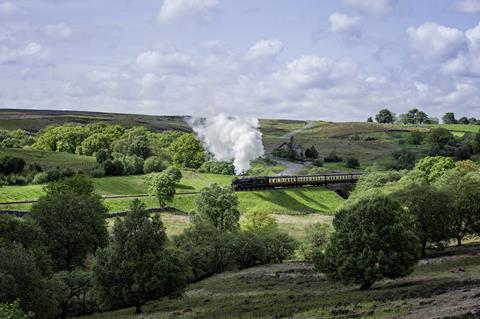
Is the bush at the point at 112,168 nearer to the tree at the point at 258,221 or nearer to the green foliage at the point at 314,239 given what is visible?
the tree at the point at 258,221

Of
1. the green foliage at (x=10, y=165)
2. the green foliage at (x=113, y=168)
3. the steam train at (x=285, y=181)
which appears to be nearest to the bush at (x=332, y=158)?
the steam train at (x=285, y=181)

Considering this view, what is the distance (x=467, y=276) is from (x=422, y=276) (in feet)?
15.9

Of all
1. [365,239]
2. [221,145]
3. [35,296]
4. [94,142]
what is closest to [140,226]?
[35,296]

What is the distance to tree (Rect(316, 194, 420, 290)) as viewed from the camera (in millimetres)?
42844

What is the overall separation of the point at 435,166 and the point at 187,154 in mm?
61185

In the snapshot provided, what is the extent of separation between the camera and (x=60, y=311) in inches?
2116

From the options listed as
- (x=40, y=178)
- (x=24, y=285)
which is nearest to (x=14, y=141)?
(x=40, y=178)

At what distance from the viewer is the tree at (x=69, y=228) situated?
213 ft

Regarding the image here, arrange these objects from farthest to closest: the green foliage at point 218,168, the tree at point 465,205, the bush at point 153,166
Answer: the green foliage at point 218,168
the bush at point 153,166
the tree at point 465,205

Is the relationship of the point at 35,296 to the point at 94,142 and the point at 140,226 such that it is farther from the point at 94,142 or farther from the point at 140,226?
the point at 94,142

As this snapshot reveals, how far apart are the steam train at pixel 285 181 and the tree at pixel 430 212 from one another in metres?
54.4

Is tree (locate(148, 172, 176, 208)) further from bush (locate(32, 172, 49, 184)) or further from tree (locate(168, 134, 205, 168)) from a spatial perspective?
tree (locate(168, 134, 205, 168))

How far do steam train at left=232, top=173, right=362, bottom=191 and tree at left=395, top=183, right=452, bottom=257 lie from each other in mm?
54362

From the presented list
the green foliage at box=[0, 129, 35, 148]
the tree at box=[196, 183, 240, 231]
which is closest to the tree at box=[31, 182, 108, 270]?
the tree at box=[196, 183, 240, 231]
